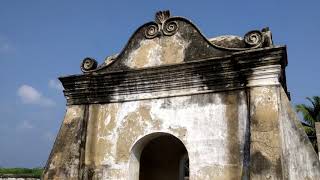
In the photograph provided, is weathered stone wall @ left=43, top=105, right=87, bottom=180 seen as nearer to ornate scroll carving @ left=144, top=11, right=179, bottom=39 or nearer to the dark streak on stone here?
ornate scroll carving @ left=144, top=11, right=179, bottom=39

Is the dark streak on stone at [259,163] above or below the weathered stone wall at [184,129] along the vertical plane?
below

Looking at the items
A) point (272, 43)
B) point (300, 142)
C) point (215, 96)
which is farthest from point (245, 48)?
point (300, 142)

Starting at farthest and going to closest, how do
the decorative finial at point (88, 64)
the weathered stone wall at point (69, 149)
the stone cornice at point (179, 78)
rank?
the decorative finial at point (88, 64) → the weathered stone wall at point (69, 149) → the stone cornice at point (179, 78)

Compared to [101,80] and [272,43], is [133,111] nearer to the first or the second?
[101,80]

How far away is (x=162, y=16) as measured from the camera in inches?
276

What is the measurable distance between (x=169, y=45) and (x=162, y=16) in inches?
23.4

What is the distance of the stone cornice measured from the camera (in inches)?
231

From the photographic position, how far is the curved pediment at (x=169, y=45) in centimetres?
638

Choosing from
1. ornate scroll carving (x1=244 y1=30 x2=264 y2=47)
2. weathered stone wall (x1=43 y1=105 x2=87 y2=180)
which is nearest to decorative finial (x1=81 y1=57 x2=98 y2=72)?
weathered stone wall (x1=43 y1=105 x2=87 y2=180)

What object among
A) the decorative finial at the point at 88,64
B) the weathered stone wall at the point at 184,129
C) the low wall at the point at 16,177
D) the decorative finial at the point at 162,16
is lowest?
the low wall at the point at 16,177

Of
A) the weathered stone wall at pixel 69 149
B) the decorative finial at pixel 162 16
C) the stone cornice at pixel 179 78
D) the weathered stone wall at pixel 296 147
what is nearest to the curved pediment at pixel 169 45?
the decorative finial at pixel 162 16

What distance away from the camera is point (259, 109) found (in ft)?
18.6

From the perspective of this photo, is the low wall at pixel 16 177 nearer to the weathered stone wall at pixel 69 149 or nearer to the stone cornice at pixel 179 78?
the weathered stone wall at pixel 69 149

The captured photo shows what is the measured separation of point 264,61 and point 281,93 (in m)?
0.56
